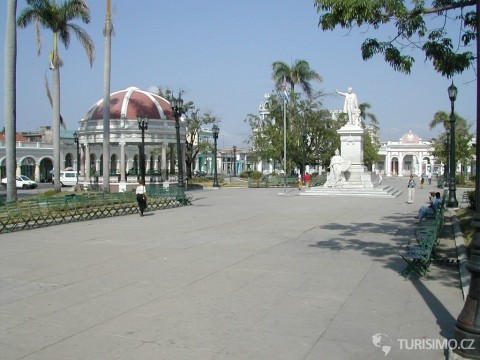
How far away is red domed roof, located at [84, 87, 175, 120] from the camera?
39156 millimetres

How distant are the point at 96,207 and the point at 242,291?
48.1 ft

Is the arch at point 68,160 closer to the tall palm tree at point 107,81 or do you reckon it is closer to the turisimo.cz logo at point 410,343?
the tall palm tree at point 107,81

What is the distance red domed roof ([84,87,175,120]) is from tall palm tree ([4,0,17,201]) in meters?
17.5

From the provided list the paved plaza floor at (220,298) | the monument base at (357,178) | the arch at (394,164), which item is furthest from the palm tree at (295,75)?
the arch at (394,164)

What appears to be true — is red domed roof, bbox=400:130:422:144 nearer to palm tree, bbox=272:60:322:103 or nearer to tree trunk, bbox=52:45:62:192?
palm tree, bbox=272:60:322:103

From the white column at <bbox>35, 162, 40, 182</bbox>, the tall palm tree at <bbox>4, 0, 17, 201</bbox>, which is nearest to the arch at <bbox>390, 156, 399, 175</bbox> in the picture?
the white column at <bbox>35, 162, 40, 182</bbox>

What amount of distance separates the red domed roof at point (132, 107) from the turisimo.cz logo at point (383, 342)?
113ft

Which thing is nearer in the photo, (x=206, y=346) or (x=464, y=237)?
(x=206, y=346)

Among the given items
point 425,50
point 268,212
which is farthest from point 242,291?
point 268,212

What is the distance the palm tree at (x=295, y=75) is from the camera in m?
55.4

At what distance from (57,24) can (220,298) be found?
2779 centimetres

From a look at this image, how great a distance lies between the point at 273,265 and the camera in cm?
989

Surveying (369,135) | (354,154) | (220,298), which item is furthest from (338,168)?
(369,135)

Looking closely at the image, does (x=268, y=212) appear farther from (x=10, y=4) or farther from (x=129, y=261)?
(x=10, y=4)
